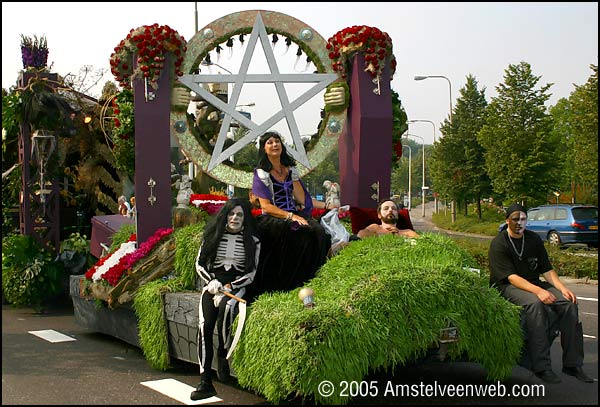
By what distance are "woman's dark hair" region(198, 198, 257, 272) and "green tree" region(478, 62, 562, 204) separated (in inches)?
911

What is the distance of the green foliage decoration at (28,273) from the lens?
1057cm

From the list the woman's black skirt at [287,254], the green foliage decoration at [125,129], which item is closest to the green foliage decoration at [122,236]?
the green foliage decoration at [125,129]

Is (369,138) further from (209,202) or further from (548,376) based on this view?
(548,376)

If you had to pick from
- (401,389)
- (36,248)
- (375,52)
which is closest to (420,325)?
(401,389)

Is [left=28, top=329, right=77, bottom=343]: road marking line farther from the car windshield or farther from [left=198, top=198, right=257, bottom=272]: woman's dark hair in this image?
the car windshield

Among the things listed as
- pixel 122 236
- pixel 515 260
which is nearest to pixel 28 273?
pixel 122 236

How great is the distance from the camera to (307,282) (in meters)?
6.29

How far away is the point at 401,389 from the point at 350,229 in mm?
2391

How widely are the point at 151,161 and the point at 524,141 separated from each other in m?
22.4

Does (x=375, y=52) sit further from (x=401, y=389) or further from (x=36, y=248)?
(x=36, y=248)

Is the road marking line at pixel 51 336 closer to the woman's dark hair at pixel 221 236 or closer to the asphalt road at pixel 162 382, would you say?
the asphalt road at pixel 162 382

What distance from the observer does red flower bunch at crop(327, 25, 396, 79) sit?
29.2 feet

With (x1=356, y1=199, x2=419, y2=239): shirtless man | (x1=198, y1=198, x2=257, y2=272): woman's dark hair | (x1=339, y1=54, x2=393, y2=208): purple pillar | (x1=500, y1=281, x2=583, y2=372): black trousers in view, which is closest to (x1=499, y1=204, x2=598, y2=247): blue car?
(x1=339, y1=54, x2=393, y2=208): purple pillar

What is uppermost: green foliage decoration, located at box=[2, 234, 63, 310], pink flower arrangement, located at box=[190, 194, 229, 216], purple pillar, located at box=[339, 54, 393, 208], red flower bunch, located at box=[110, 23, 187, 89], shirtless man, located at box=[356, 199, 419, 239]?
red flower bunch, located at box=[110, 23, 187, 89]
